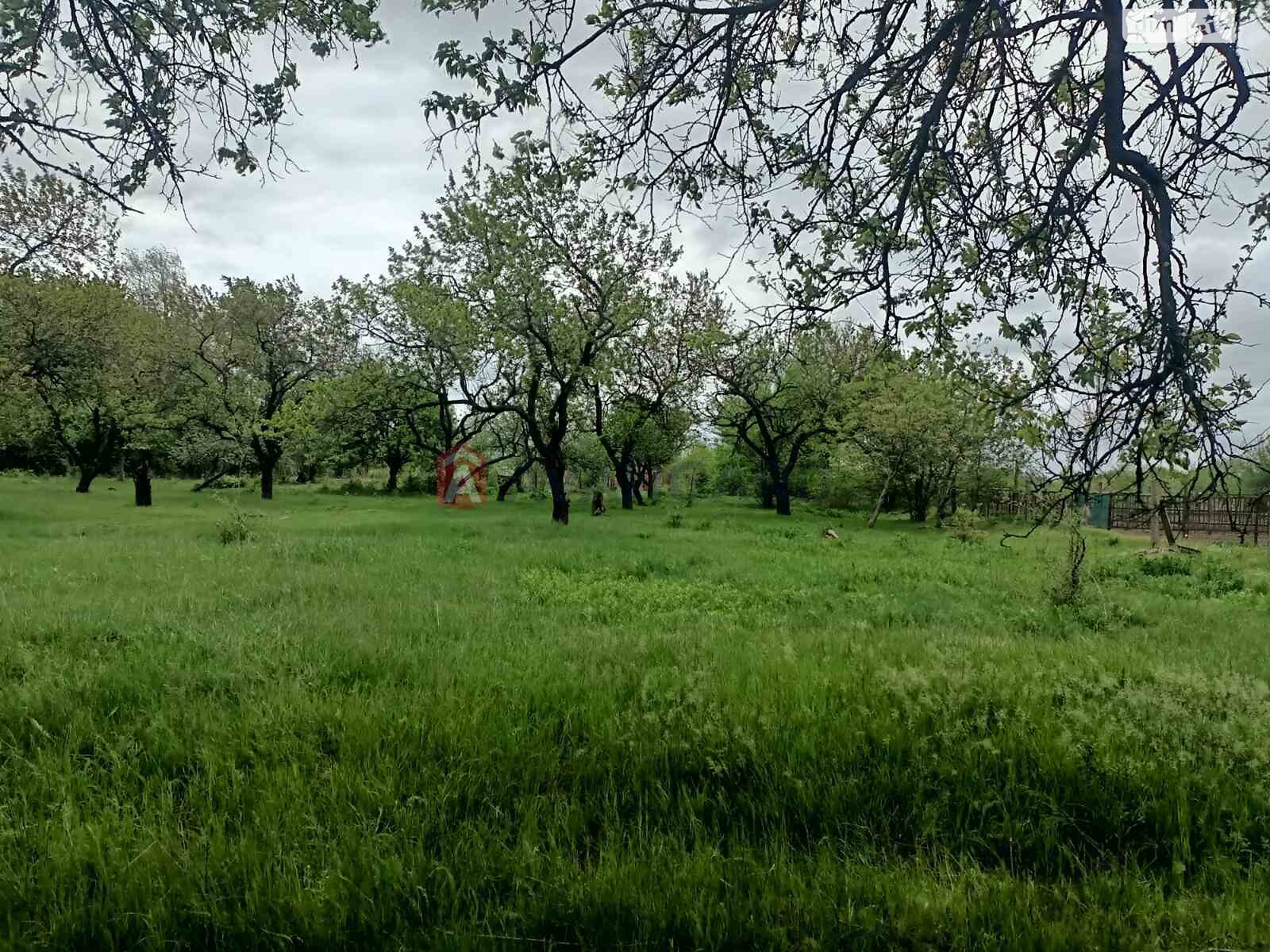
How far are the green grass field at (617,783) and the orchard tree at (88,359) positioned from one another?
70.5 ft

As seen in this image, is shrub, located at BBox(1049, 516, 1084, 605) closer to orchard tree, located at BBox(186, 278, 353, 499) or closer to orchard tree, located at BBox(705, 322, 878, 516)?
orchard tree, located at BBox(705, 322, 878, 516)

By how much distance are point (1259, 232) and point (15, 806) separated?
313 inches

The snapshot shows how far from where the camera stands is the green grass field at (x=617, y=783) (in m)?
2.21

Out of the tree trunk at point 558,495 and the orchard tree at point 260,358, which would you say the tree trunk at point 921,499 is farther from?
the orchard tree at point 260,358

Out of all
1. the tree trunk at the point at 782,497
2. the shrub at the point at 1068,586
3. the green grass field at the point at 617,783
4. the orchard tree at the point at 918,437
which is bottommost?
the green grass field at the point at 617,783

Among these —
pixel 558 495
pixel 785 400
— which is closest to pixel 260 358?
pixel 558 495

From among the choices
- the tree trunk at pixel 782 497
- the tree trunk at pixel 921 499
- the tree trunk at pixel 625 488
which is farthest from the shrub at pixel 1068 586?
the tree trunk at pixel 625 488

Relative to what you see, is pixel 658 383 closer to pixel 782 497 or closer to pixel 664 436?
pixel 664 436

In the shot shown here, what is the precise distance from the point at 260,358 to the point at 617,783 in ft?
133

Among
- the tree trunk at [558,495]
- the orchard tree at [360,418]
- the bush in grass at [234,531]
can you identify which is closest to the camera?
the bush in grass at [234,531]

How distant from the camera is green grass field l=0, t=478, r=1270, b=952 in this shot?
2207 mm

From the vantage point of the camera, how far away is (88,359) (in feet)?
74.9

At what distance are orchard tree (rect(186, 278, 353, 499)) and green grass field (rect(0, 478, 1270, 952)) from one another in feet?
94.2

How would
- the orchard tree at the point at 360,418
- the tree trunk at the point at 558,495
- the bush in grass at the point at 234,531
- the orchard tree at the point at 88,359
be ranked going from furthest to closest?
1. the orchard tree at the point at 360,418
2. the tree trunk at the point at 558,495
3. the orchard tree at the point at 88,359
4. the bush in grass at the point at 234,531
